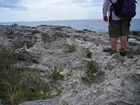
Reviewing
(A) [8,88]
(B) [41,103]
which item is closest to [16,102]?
(A) [8,88]

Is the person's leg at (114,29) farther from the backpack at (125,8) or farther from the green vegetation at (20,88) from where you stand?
the green vegetation at (20,88)

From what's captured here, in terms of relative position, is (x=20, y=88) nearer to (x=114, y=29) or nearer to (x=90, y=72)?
(x=90, y=72)

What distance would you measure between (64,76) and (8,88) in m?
1.17

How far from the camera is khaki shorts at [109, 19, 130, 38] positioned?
13.4 feet

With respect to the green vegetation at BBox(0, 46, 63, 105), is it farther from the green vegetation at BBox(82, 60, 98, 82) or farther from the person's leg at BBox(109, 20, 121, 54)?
the person's leg at BBox(109, 20, 121, 54)

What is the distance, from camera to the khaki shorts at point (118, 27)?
407 cm

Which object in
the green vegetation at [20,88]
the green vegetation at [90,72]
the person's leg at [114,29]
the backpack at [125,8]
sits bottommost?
the green vegetation at [20,88]

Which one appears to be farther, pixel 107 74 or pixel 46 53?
pixel 46 53

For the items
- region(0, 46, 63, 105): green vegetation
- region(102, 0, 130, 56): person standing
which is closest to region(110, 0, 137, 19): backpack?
region(102, 0, 130, 56): person standing

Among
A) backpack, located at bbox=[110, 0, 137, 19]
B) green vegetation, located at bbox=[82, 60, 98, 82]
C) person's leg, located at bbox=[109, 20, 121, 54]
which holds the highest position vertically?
backpack, located at bbox=[110, 0, 137, 19]

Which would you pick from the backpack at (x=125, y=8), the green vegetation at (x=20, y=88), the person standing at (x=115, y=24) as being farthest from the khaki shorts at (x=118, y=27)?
the green vegetation at (x=20, y=88)

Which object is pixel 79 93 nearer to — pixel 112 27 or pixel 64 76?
pixel 64 76

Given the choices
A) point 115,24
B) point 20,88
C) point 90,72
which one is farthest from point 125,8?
point 20,88

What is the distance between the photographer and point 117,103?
1.78 meters
